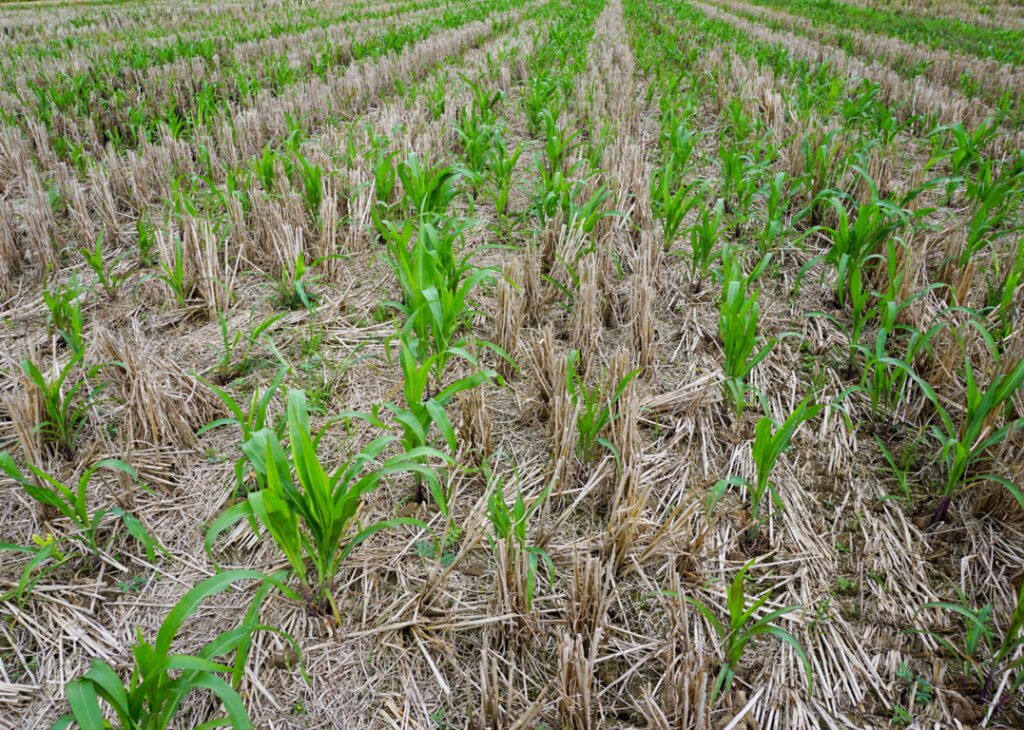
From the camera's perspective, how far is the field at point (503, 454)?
1.09 meters

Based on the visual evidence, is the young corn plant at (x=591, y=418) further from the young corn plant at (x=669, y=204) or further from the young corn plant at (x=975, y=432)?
the young corn plant at (x=669, y=204)

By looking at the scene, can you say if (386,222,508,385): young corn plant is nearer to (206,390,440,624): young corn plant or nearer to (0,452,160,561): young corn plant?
(206,390,440,624): young corn plant

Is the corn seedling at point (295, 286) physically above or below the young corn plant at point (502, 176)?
below

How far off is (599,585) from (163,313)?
2.03 metres

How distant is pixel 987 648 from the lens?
1135 millimetres

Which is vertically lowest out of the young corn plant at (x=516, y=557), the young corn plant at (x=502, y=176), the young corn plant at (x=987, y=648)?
the young corn plant at (x=987, y=648)

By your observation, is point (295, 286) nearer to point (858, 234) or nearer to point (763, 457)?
point (763, 457)

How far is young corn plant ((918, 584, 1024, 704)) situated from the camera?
104cm

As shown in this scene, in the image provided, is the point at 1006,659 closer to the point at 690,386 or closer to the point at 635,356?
the point at 690,386

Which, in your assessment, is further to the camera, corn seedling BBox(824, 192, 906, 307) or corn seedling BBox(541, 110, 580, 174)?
corn seedling BBox(541, 110, 580, 174)

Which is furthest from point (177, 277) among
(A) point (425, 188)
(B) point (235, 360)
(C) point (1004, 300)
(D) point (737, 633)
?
(C) point (1004, 300)

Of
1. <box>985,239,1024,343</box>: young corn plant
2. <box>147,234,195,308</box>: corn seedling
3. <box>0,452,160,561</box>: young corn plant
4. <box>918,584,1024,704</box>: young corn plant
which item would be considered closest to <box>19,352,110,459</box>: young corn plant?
<box>0,452,160,561</box>: young corn plant

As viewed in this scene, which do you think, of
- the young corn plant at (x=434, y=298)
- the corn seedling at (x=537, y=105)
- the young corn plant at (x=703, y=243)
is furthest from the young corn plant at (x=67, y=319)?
the corn seedling at (x=537, y=105)

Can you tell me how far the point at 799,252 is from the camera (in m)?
2.77
